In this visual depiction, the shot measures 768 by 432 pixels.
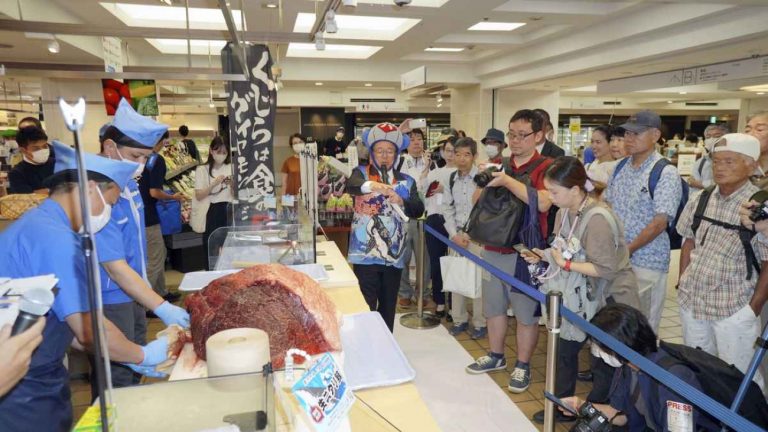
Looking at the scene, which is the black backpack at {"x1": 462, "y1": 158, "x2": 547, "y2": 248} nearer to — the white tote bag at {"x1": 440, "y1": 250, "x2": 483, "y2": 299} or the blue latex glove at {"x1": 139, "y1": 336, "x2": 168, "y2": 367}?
the white tote bag at {"x1": 440, "y1": 250, "x2": 483, "y2": 299}

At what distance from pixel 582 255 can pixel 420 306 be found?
2069mm

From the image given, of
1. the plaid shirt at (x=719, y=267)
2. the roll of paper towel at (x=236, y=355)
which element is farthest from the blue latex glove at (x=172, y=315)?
the plaid shirt at (x=719, y=267)

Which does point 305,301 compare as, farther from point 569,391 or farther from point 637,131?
point 637,131

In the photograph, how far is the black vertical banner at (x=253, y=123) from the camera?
13.5 feet

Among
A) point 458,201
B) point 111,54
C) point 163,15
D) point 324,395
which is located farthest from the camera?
point 163,15

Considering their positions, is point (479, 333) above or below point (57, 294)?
below

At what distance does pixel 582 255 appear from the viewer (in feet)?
8.06

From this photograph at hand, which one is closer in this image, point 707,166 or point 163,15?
point 707,166

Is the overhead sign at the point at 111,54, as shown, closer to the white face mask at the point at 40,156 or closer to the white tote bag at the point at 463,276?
the white face mask at the point at 40,156

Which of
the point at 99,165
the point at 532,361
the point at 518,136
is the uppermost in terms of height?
the point at 518,136

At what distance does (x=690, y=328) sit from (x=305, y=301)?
2.18m

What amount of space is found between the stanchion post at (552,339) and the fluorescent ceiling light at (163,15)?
17.6 feet

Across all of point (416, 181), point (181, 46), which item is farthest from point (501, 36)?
point (181, 46)

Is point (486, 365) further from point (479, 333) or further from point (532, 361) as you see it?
point (479, 333)
